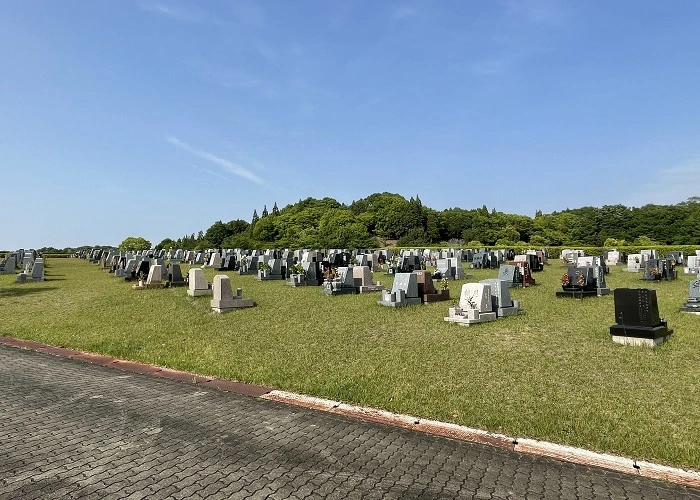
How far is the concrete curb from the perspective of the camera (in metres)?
4.57

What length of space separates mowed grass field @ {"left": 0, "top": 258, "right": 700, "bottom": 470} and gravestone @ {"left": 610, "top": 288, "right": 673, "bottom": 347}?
1.07ft

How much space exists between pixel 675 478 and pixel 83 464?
5.85 meters

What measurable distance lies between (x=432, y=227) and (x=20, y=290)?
85.9 metres

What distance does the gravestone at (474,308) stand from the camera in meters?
12.1

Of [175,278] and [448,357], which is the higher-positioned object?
[175,278]

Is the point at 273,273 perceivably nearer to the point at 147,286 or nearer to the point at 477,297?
the point at 147,286

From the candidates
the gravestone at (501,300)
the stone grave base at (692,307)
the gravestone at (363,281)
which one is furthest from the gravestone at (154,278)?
the stone grave base at (692,307)

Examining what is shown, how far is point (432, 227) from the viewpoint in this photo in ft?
332

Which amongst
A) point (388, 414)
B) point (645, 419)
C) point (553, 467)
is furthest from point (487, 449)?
point (645, 419)

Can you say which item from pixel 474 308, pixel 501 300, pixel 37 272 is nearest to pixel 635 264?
pixel 501 300

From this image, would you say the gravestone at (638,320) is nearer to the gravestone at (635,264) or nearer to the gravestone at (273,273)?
the gravestone at (273,273)

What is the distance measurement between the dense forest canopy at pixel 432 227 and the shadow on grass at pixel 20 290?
4316 centimetres

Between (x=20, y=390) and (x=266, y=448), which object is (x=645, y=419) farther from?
(x=20, y=390)

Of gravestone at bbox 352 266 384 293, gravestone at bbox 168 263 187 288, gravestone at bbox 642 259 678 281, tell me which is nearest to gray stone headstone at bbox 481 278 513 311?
gravestone at bbox 352 266 384 293
